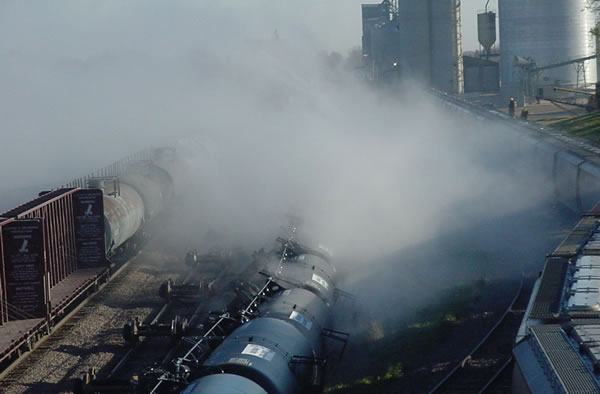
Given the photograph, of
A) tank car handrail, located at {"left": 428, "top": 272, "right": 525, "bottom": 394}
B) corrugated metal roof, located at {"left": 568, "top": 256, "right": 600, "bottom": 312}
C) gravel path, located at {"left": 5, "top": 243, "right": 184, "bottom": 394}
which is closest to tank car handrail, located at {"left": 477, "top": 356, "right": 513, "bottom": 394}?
tank car handrail, located at {"left": 428, "top": 272, "right": 525, "bottom": 394}

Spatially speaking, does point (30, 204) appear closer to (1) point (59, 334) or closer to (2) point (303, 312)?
(1) point (59, 334)

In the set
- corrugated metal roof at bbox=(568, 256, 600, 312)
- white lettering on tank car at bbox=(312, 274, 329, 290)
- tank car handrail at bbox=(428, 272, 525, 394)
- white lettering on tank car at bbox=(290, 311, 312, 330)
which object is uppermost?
corrugated metal roof at bbox=(568, 256, 600, 312)

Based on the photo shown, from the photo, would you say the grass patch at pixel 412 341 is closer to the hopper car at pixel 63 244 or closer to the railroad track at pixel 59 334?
the railroad track at pixel 59 334

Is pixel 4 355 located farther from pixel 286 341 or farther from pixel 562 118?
pixel 562 118

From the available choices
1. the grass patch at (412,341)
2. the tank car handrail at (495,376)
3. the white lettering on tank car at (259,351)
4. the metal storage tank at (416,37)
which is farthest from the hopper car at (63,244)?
the metal storage tank at (416,37)

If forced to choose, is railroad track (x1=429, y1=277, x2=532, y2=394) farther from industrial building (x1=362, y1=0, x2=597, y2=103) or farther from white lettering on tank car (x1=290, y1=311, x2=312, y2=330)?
industrial building (x1=362, y1=0, x2=597, y2=103)

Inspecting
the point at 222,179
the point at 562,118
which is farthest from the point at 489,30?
the point at 222,179
